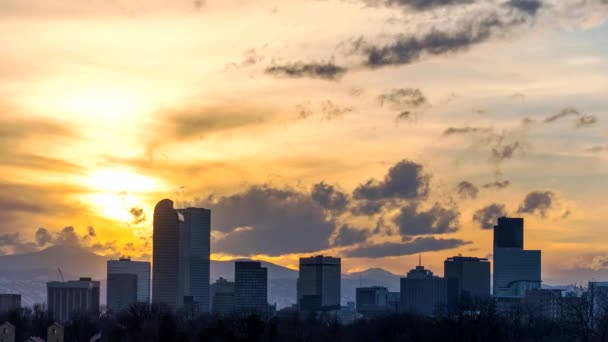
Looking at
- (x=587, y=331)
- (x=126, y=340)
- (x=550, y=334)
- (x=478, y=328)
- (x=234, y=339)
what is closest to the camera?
(x=234, y=339)

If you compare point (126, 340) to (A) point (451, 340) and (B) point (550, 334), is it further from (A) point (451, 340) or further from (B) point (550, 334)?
(B) point (550, 334)

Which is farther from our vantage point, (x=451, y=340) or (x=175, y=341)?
(x=451, y=340)

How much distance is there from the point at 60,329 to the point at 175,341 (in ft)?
213

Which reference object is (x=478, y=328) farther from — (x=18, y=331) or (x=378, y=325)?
(x=18, y=331)

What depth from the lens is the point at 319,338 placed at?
Answer: 175125 millimetres

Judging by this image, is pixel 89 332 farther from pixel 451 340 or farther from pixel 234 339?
pixel 234 339

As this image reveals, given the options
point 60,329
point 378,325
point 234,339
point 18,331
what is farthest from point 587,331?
point 18,331

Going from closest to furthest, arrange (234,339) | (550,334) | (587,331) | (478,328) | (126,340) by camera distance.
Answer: (234,339), (587,331), (126,340), (478,328), (550,334)

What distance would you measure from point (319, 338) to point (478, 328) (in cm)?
2506

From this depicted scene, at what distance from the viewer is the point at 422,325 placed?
18188 centimetres

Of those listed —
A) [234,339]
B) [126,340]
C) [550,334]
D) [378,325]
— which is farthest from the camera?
[378,325]

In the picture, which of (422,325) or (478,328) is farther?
(422,325)

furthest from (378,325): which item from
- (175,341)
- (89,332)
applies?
(175,341)

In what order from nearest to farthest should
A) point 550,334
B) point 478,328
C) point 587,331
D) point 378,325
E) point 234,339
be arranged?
point 234,339
point 587,331
point 478,328
point 550,334
point 378,325
